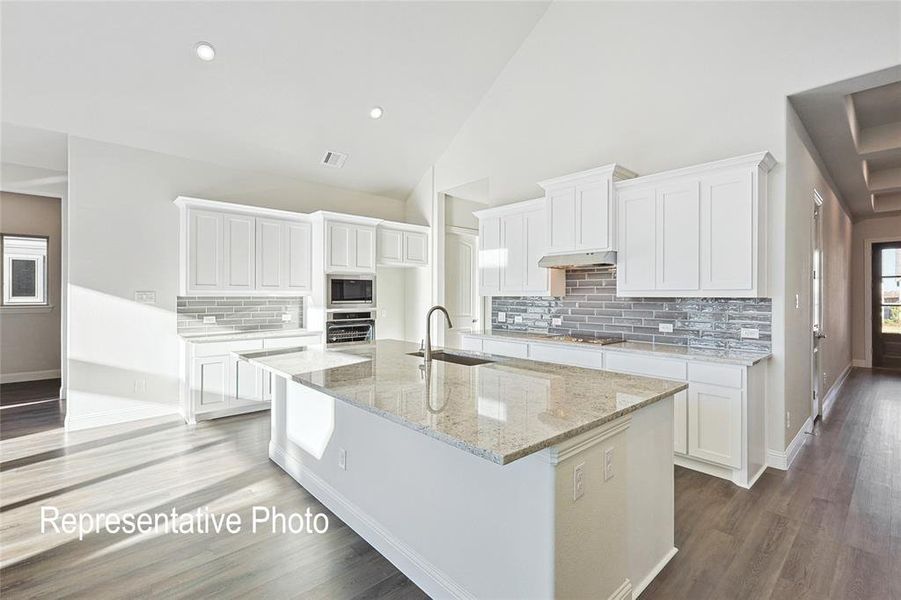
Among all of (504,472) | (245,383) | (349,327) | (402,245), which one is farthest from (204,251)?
(504,472)

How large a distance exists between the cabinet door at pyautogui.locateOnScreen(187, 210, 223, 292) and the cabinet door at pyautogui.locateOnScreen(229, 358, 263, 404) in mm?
877

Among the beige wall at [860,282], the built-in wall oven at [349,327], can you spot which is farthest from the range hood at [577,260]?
the beige wall at [860,282]

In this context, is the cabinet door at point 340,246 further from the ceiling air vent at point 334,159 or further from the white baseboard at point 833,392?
the white baseboard at point 833,392

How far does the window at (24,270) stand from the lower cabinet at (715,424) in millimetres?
8471

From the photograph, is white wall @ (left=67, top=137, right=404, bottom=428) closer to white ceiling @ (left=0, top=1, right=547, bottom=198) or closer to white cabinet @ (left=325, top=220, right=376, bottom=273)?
white ceiling @ (left=0, top=1, right=547, bottom=198)

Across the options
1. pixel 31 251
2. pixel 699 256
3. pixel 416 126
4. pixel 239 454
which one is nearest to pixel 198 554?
pixel 239 454

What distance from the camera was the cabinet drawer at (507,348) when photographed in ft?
14.8

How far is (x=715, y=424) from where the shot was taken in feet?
10.3

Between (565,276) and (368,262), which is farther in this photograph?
(368,262)

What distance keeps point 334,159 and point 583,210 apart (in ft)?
10.8

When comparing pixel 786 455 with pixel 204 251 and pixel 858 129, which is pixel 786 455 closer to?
pixel 858 129

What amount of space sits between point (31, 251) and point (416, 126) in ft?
19.3

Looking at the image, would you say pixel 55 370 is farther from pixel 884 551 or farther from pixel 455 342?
pixel 884 551

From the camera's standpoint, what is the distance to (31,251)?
639 cm
